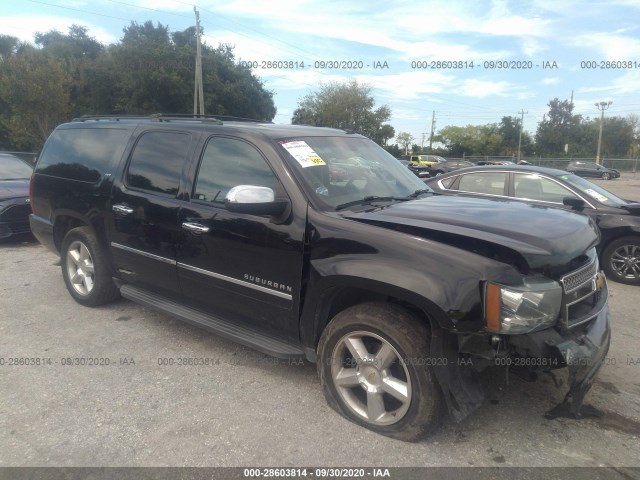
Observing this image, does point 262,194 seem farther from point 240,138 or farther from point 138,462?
point 138,462

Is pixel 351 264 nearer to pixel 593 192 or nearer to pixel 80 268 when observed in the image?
pixel 80 268

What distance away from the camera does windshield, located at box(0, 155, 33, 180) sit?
8680mm

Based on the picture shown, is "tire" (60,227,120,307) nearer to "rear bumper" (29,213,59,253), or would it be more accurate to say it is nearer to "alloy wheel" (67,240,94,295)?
"alloy wheel" (67,240,94,295)

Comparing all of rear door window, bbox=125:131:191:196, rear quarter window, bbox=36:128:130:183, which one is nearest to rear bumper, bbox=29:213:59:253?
rear quarter window, bbox=36:128:130:183

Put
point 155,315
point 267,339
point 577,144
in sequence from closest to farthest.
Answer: point 267,339
point 155,315
point 577,144

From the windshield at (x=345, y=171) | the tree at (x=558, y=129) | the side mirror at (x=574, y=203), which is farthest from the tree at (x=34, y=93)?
the tree at (x=558, y=129)

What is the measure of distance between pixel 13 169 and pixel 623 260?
10.3 metres

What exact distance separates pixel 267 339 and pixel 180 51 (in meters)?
38.1

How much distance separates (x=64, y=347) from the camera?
405cm

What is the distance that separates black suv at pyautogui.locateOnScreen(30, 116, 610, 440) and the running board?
1 cm

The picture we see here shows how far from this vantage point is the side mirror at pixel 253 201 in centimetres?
293

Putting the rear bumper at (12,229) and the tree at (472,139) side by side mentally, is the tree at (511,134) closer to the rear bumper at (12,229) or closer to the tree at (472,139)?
the tree at (472,139)

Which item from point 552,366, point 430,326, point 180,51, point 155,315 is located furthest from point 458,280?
point 180,51

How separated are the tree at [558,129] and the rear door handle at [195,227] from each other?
7377 centimetres
